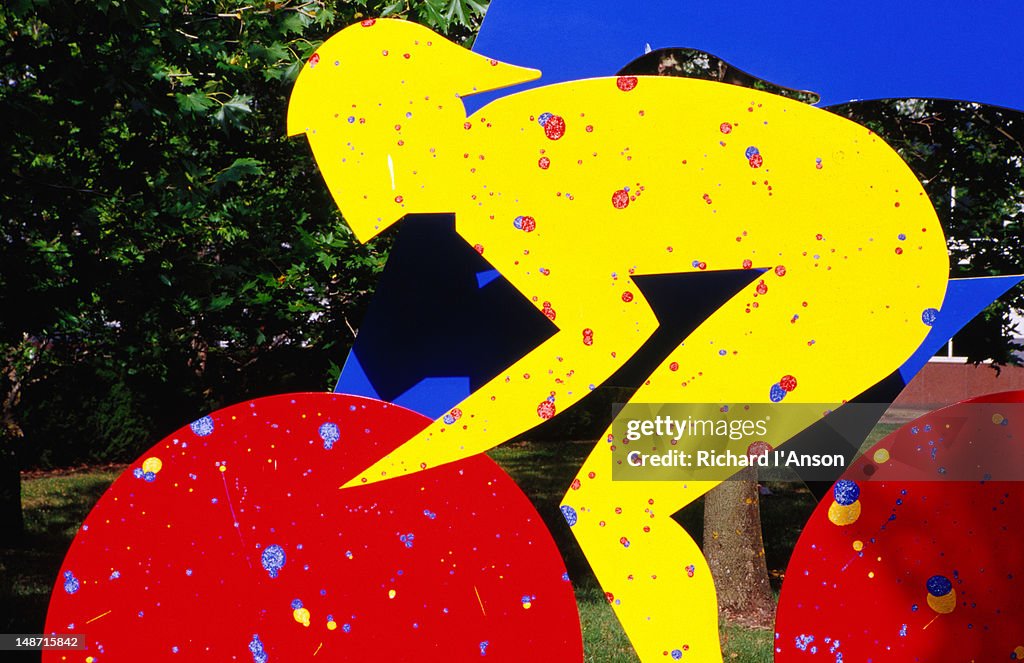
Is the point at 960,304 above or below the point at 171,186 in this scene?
below

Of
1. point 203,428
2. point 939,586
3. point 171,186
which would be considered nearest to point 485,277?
point 203,428

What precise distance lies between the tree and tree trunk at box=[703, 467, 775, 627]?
2489 mm

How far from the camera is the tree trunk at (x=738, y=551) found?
5.75m

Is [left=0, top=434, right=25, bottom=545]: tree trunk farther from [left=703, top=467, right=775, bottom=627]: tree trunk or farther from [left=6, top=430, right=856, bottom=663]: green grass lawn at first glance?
[left=703, top=467, right=775, bottom=627]: tree trunk

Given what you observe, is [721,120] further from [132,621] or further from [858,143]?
[132,621]

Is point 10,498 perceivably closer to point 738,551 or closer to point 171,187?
point 171,187

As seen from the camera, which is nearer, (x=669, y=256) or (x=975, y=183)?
(x=669, y=256)

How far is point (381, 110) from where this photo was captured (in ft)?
10.5

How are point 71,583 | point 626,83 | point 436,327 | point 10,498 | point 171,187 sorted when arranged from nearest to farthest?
point 71,583 < point 626,83 < point 436,327 < point 171,187 < point 10,498

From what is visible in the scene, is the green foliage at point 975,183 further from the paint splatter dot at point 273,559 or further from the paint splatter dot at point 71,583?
the paint splatter dot at point 71,583

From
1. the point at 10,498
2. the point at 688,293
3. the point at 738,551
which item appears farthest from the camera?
the point at 10,498

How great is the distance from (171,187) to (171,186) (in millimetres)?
146

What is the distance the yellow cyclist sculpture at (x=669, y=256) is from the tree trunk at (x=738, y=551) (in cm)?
284

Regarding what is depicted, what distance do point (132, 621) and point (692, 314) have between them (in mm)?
2317
